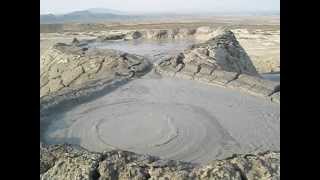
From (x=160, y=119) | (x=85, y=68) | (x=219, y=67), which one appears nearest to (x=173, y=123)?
(x=160, y=119)

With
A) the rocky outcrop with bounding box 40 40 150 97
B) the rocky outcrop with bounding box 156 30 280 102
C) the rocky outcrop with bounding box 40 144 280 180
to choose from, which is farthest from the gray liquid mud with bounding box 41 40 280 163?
the rocky outcrop with bounding box 40 40 150 97

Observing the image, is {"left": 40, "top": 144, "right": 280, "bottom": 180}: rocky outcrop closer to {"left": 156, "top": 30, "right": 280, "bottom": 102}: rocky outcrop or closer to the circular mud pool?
the circular mud pool

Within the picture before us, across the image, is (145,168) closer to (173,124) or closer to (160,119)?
(173,124)
